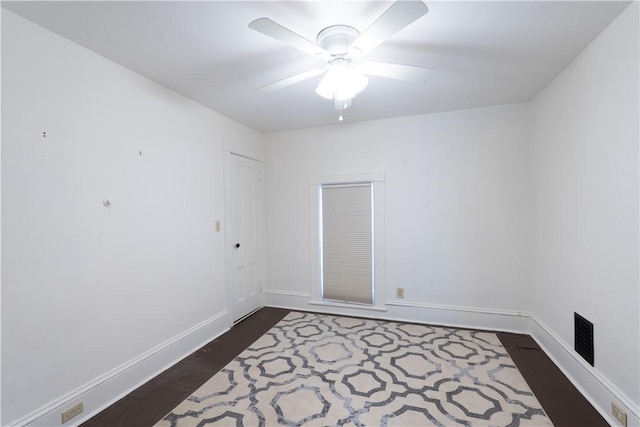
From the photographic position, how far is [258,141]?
384 centimetres

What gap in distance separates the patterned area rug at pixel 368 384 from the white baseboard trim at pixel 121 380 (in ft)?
1.62

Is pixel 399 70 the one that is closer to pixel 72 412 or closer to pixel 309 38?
pixel 309 38

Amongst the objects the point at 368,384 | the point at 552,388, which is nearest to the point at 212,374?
the point at 368,384

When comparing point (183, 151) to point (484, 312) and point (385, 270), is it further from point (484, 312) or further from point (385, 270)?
point (484, 312)

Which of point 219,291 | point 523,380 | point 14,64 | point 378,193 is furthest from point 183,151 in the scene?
point 523,380

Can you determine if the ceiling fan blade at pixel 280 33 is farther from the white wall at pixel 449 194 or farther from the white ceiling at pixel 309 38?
the white wall at pixel 449 194

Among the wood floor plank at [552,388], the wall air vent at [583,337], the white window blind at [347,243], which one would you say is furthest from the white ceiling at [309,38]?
the wood floor plank at [552,388]

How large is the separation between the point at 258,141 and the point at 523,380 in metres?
3.70

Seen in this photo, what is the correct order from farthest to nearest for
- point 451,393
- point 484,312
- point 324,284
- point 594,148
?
point 324,284, point 484,312, point 451,393, point 594,148

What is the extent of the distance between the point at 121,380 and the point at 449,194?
3.44 metres

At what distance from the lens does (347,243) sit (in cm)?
362

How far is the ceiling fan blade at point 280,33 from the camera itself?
4.29ft

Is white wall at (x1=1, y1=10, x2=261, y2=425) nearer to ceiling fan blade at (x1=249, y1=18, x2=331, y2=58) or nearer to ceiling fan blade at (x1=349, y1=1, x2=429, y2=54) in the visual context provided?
ceiling fan blade at (x1=249, y1=18, x2=331, y2=58)

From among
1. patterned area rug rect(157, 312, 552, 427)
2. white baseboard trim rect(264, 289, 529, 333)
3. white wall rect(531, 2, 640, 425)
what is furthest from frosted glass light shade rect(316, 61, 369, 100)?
→ white baseboard trim rect(264, 289, 529, 333)
